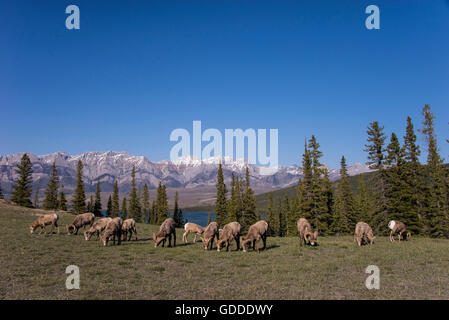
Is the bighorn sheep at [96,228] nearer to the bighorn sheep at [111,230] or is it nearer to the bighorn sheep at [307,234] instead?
the bighorn sheep at [111,230]

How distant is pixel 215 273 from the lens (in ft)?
44.8

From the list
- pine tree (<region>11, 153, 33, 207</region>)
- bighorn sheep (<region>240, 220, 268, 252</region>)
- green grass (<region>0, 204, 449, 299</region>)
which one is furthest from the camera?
pine tree (<region>11, 153, 33, 207</region>)

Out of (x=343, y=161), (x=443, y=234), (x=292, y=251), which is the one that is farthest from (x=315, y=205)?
(x=292, y=251)

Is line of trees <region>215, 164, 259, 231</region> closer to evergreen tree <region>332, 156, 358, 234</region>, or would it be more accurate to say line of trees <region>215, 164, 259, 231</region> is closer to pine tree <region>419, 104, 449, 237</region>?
evergreen tree <region>332, 156, 358, 234</region>

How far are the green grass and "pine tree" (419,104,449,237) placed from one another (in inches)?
1414

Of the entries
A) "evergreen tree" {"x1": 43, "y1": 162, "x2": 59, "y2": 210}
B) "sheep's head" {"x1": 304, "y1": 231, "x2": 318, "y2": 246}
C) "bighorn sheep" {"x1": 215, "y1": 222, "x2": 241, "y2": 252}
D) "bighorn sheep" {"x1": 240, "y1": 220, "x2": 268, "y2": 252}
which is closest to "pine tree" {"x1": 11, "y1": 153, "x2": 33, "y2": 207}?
"evergreen tree" {"x1": 43, "y1": 162, "x2": 59, "y2": 210}

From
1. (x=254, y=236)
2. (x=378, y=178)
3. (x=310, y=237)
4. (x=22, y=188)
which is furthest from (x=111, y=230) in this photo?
(x=22, y=188)

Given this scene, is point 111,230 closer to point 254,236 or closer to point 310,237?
point 254,236

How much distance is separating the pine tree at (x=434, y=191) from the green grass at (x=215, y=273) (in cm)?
3592

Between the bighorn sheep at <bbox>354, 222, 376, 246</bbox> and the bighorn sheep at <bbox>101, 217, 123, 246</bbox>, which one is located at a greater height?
the bighorn sheep at <bbox>101, 217, 123, 246</bbox>

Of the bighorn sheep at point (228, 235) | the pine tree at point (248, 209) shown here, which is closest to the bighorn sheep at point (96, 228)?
the bighorn sheep at point (228, 235)

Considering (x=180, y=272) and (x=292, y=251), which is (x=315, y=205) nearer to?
(x=292, y=251)

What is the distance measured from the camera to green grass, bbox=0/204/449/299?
10367 mm

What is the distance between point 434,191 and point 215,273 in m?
54.5
